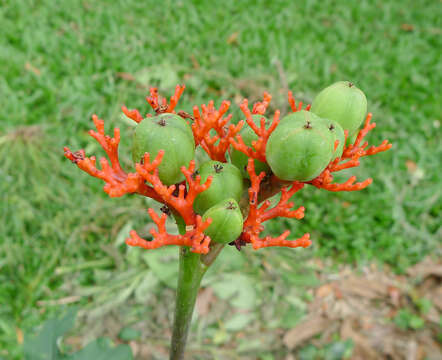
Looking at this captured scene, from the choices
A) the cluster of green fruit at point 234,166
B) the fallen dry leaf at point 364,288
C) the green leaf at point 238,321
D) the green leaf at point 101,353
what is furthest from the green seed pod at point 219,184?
the fallen dry leaf at point 364,288

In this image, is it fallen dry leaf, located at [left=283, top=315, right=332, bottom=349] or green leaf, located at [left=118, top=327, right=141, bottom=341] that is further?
fallen dry leaf, located at [left=283, top=315, right=332, bottom=349]

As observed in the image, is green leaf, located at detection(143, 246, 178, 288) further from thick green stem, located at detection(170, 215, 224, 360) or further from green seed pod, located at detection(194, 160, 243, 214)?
green seed pod, located at detection(194, 160, 243, 214)

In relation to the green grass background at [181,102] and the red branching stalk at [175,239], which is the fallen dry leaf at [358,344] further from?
the red branching stalk at [175,239]

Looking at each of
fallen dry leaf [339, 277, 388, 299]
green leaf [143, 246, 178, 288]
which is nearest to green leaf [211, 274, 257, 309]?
green leaf [143, 246, 178, 288]

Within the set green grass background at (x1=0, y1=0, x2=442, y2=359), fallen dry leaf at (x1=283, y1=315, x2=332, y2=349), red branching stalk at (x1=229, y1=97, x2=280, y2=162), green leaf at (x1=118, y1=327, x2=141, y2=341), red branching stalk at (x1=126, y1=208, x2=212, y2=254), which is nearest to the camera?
red branching stalk at (x1=126, y1=208, x2=212, y2=254)

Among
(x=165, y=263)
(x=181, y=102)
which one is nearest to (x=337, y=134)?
(x=165, y=263)

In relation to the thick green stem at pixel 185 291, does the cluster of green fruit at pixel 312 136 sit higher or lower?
higher
